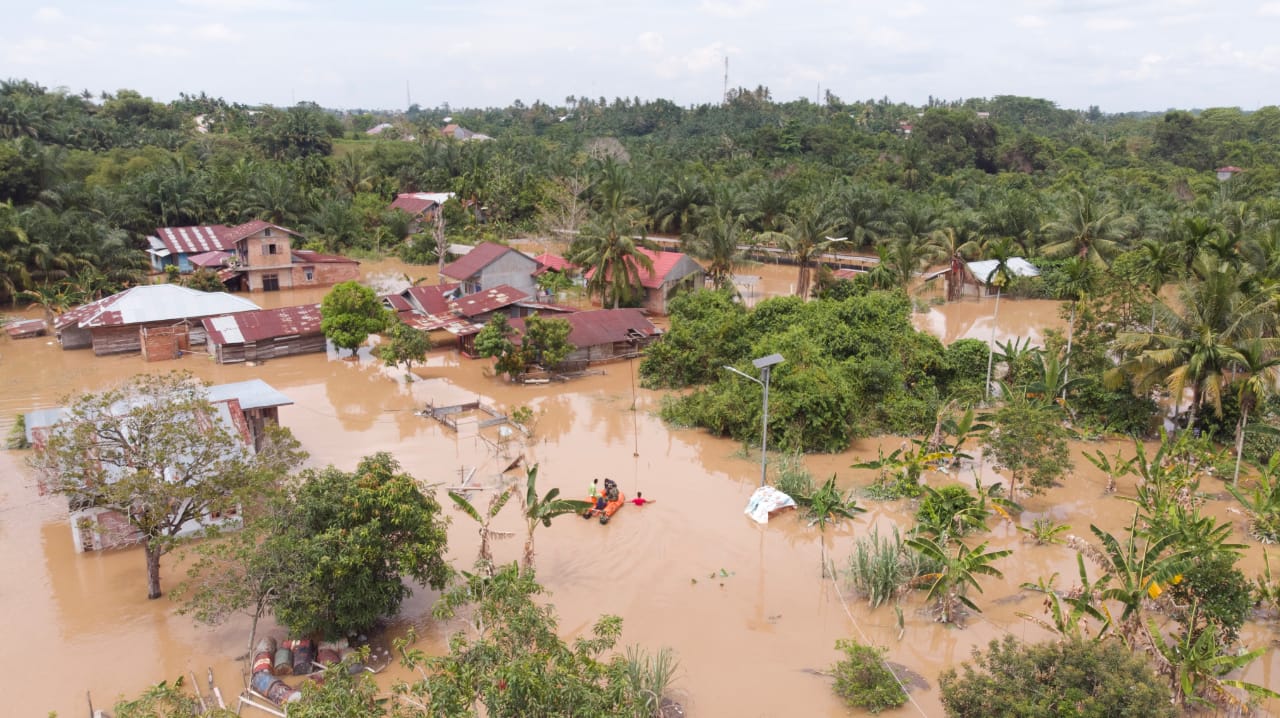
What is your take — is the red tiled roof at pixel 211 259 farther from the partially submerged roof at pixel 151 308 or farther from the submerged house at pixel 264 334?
the submerged house at pixel 264 334

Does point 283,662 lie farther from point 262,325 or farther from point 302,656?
point 262,325

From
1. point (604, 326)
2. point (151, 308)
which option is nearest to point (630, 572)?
point (604, 326)

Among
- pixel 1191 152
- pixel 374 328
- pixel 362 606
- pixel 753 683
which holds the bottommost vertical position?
pixel 753 683

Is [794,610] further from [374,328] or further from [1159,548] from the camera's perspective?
[374,328]

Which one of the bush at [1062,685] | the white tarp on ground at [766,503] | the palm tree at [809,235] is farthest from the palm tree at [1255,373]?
the palm tree at [809,235]

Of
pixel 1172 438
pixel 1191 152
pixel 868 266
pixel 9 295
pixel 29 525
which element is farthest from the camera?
pixel 1191 152

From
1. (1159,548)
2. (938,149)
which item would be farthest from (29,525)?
(938,149)

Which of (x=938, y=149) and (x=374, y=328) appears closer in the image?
(x=374, y=328)
